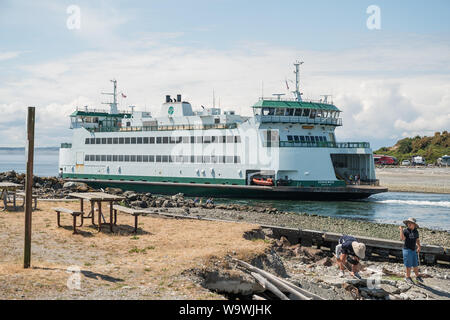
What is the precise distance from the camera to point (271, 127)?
108 feet

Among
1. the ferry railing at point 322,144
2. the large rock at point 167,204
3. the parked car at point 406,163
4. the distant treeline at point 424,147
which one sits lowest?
the large rock at point 167,204

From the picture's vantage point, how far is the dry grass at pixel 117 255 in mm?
7716

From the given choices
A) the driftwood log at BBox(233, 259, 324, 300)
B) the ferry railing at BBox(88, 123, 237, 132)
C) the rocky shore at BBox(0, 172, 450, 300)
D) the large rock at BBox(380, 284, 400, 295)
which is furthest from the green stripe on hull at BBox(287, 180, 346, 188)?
the driftwood log at BBox(233, 259, 324, 300)

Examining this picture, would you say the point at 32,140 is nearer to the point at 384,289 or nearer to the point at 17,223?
the point at 17,223

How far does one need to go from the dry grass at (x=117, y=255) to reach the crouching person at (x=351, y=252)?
1.81 m

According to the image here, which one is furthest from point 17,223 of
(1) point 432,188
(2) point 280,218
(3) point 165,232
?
(1) point 432,188

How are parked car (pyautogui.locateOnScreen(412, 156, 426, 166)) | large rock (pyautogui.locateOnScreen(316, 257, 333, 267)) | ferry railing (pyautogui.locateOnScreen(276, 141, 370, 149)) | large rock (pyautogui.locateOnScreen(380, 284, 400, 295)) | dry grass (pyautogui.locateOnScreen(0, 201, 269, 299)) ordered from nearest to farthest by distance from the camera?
1. dry grass (pyautogui.locateOnScreen(0, 201, 269, 299))
2. large rock (pyautogui.locateOnScreen(380, 284, 400, 295))
3. large rock (pyautogui.locateOnScreen(316, 257, 333, 267))
4. ferry railing (pyautogui.locateOnScreen(276, 141, 370, 149))
5. parked car (pyautogui.locateOnScreen(412, 156, 426, 166))

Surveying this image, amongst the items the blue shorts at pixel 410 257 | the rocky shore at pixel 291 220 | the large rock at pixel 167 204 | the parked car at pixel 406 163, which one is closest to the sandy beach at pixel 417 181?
the parked car at pixel 406 163

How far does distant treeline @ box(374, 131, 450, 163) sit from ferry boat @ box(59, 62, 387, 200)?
56722mm

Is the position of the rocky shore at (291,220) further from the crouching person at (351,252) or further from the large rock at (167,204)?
the crouching person at (351,252)

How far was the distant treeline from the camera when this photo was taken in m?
86.2

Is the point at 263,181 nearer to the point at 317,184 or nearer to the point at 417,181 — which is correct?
the point at 317,184

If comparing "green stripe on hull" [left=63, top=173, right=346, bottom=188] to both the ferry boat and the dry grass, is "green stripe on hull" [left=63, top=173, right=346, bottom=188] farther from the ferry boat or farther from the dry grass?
the dry grass
